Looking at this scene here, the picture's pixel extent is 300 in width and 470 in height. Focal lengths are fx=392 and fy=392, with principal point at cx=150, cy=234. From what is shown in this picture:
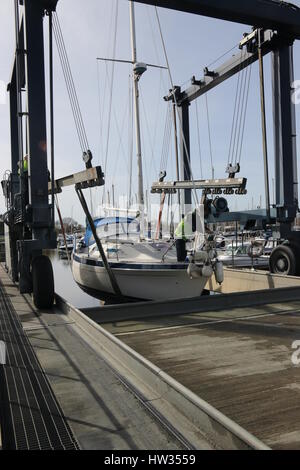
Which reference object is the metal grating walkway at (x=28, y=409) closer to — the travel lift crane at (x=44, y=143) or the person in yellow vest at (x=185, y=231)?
the travel lift crane at (x=44, y=143)

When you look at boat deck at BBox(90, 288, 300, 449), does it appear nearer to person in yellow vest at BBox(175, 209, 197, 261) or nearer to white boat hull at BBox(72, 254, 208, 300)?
white boat hull at BBox(72, 254, 208, 300)

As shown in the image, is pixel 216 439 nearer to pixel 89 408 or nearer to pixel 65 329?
pixel 89 408

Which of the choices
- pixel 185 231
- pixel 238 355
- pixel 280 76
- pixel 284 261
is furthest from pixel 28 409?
pixel 280 76

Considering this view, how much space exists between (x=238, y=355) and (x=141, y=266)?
5.82m

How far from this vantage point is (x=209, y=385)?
3.90m

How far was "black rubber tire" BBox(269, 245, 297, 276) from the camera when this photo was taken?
10208 millimetres

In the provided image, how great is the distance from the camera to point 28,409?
3172 mm

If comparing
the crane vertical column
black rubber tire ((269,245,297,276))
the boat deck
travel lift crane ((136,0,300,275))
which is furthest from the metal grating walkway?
the crane vertical column

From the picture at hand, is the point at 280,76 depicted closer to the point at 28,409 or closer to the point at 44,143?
the point at 44,143

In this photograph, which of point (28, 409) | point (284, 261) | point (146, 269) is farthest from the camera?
point (284, 261)

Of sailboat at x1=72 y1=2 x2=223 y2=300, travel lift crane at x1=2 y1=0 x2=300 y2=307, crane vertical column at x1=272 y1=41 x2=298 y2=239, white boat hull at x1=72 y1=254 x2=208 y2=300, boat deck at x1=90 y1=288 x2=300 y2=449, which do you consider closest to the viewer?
boat deck at x1=90 y1=288 x2=300 y2=449

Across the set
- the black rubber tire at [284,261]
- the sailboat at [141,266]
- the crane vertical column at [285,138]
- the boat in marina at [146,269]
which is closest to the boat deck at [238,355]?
the sailboat at [141,266]

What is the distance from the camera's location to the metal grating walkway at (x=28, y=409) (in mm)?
2719

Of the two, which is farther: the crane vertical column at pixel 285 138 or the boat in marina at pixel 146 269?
the crane vertical column at pixel 285 138
